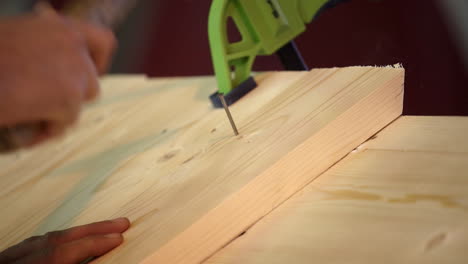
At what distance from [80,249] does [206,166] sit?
0.62ft

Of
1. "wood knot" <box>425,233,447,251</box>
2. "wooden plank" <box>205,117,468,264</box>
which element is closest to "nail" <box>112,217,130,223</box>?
"wooden plank" <box>205,117,468,264</box>

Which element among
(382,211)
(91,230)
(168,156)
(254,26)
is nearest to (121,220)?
(91,230)

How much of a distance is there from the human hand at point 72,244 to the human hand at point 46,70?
0.19 m

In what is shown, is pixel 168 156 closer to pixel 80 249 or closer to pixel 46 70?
pixel 80 249

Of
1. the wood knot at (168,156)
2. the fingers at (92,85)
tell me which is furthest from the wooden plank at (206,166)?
the fingers at (92,85)

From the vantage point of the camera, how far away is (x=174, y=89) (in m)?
1.13

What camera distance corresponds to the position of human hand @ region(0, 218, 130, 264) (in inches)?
22.6

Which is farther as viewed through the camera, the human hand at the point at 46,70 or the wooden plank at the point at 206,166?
the wooden plank at the point at 206,166

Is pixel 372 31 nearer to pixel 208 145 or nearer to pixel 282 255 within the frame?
pixel 208 145

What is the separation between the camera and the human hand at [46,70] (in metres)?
0.39

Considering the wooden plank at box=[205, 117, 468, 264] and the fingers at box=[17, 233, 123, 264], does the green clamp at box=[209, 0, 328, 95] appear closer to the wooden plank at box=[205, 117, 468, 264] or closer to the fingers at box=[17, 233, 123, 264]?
the wooden plank at box=[205, 117, 468, 264]

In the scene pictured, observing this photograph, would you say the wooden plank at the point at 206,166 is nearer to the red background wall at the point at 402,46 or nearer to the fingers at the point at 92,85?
the red background wall at the point at 402,46

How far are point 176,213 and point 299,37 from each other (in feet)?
1.46

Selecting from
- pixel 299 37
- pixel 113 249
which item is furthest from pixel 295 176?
pixel 299 37
